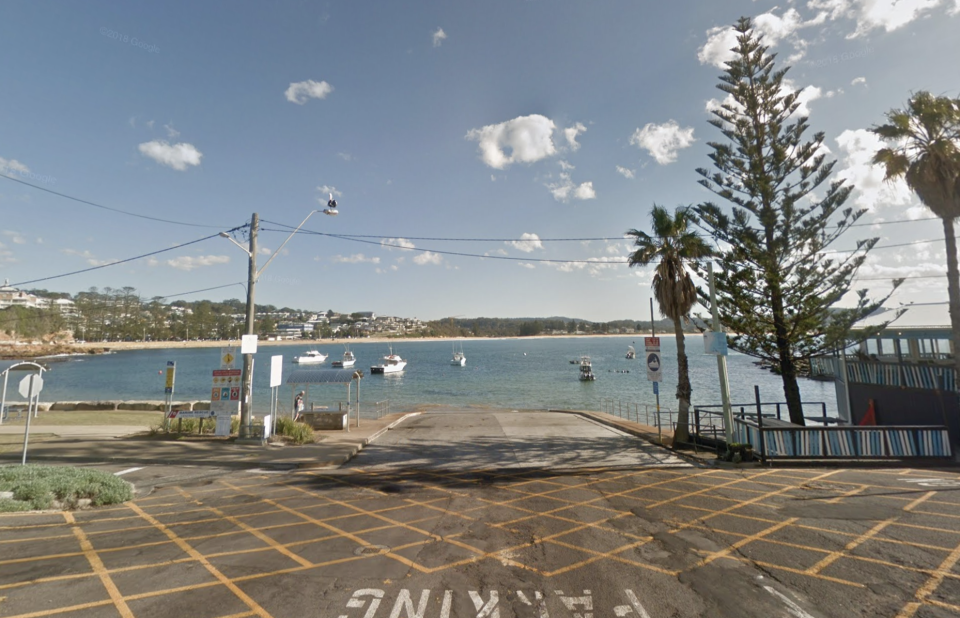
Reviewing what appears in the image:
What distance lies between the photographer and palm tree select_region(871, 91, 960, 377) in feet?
43.3

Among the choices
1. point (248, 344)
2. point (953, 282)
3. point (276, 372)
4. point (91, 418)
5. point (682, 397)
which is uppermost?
point (953, 282)

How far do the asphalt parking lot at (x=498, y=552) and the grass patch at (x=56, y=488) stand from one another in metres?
0.46

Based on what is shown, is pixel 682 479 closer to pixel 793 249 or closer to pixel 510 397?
pixel 793 249

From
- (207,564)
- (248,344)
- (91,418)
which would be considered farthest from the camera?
(91,418)

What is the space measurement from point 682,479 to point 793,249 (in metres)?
12.8

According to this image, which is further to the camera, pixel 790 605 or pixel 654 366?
pixel 654 366

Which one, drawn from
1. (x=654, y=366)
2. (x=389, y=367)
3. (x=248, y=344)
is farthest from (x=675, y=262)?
(x=389, y=367)

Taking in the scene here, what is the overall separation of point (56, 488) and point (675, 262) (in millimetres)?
18723

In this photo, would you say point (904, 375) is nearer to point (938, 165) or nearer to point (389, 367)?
point (938, 165)

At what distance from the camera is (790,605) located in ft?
15.3

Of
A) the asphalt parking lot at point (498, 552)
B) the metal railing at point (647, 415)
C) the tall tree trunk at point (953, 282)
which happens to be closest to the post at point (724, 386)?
the asphalt parking lot at point (498, 552)

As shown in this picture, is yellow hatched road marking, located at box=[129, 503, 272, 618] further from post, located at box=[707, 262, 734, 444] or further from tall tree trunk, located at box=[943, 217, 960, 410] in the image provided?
tall tree trunk, located at box=[943, 217, 960, 410]

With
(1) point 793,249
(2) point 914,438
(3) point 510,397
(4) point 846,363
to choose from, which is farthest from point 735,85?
(3) point 510,397

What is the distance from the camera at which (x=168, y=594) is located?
15.8 feet
